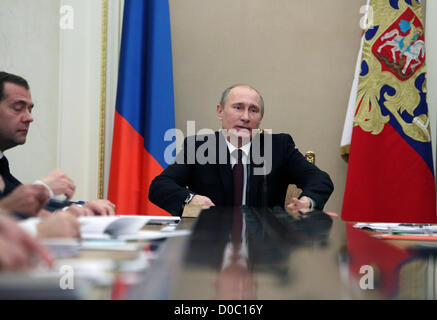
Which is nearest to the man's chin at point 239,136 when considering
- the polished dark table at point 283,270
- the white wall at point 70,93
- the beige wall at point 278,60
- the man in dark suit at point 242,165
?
the man in dark suit at point 242,165

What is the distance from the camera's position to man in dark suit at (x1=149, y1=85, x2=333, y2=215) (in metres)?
2.61

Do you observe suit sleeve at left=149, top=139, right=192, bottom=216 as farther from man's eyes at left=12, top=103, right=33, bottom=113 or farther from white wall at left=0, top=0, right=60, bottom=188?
white wall at left=0, top=0, right=60, bottom=188

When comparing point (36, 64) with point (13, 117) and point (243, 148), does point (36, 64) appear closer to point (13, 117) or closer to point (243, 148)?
point (13, 117)

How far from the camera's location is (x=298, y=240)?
2.63ft

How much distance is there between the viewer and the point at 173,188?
2.29m

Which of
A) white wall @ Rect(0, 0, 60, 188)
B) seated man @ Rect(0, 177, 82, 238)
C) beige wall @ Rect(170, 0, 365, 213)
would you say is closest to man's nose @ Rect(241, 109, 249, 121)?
beige wall @ Rect(170, 0, 365, 213)

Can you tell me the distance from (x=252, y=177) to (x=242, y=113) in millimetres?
411

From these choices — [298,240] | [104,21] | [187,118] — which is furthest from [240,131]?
[298,240]

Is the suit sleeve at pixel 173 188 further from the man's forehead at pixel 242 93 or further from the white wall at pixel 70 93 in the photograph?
the white wall at pixel 70 93

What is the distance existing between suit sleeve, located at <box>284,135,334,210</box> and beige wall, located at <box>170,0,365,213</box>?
0.93 metres

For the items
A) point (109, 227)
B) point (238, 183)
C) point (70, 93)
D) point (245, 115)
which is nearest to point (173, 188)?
point (238, 183)
